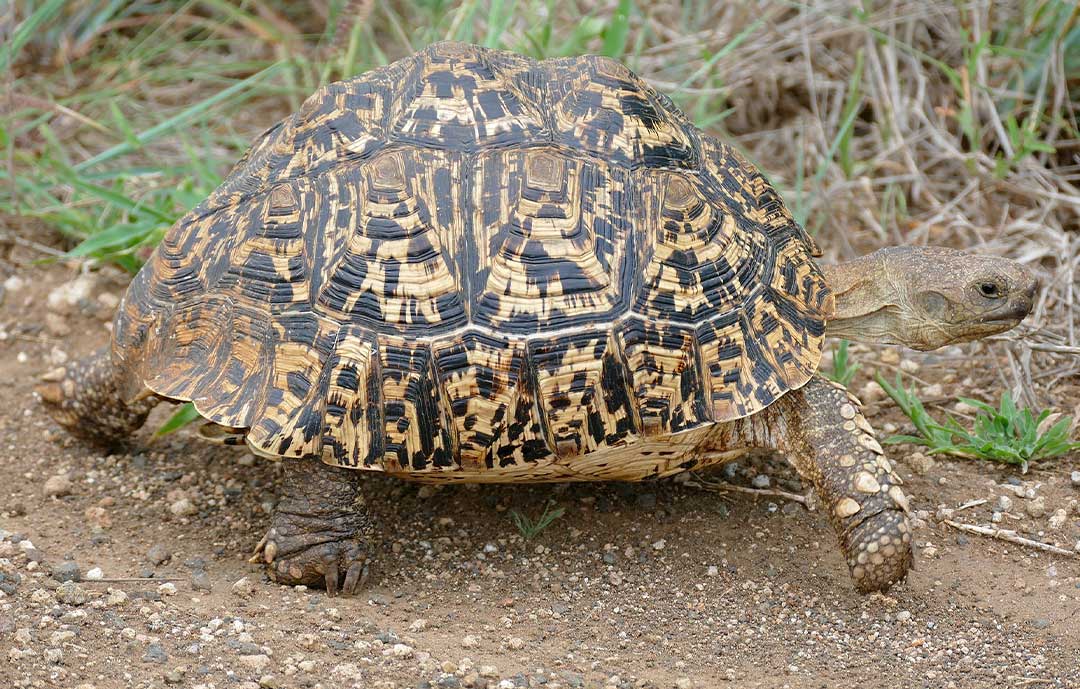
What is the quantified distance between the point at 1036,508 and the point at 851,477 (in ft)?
2.75

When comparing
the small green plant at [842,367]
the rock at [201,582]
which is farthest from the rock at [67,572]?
the small green plant at [842,367]

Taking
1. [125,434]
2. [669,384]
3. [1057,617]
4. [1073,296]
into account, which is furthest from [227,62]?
[1057,617]

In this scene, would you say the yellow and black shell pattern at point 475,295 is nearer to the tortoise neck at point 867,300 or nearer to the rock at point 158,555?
the tortoise neck at point 867,300

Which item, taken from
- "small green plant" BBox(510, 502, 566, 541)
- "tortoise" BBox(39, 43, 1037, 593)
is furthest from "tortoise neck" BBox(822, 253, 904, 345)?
"small green plant" BBox(510, 502, 566, 541)

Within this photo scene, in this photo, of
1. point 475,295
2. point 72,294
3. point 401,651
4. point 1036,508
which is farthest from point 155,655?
point 1036,508

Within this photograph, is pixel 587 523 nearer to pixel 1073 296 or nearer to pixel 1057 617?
pixel 1057 617

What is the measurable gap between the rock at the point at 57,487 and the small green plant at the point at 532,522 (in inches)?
63.8

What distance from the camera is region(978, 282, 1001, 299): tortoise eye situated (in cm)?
378

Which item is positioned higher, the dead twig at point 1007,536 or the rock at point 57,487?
the rock at point 57,487

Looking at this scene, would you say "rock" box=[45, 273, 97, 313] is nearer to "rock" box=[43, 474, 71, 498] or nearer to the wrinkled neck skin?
"rock" box=[43, 474, 71, 498]

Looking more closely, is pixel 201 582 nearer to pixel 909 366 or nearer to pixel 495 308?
pixel 495 308

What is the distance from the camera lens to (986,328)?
12.7ft

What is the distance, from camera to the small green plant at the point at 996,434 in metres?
4.16

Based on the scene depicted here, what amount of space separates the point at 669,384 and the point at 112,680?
1758 mm
